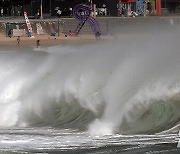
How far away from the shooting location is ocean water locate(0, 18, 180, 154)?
9.45m

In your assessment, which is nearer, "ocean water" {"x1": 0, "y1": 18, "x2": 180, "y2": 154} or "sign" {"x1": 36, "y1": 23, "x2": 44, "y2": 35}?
"ocean water" {"x1": 0, "y1": 18, "x2": 180, "y2": 154}

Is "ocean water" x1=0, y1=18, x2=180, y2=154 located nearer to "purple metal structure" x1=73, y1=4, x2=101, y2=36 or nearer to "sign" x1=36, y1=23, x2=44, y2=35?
"purple metal structure" x1=73, y1=4, x2=101, y2=36

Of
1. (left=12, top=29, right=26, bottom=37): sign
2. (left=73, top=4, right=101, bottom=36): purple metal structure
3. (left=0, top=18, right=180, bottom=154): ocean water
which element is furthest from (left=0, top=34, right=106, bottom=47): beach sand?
(left=0, top=18, right=180, bottom=154): ocean water

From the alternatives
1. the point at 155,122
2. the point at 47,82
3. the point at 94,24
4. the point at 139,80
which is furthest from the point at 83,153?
the point at 94,24

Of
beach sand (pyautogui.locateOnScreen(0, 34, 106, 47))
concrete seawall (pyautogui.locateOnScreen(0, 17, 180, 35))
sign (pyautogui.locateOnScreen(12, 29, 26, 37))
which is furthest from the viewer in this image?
concrete seawall (pyautogui.locateOnScreen(0, 17, 180, 35))

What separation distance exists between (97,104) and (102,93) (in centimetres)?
56

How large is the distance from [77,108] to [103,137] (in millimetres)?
2626

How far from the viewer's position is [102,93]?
493 inches

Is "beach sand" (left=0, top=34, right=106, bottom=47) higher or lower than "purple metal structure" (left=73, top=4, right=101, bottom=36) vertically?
lower

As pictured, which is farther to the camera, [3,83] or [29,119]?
[3,83]

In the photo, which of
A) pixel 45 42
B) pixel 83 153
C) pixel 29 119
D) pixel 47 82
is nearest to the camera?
pixel 83 153

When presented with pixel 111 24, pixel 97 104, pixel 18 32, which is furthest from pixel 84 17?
pixel 97 104

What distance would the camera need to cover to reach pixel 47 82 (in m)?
14.2

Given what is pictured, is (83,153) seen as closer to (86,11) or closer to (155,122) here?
(155,122)
